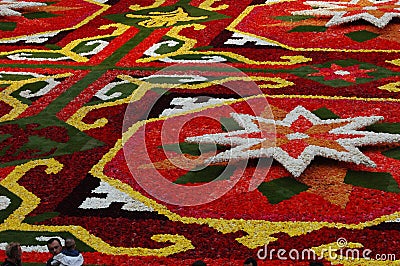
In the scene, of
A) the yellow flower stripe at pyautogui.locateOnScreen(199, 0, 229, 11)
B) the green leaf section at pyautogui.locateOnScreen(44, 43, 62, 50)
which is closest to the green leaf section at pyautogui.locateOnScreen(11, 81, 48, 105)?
the green leaf section at pyautogui.locateOnScreen(44, 43, 62, 50)

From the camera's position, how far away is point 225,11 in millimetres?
11711

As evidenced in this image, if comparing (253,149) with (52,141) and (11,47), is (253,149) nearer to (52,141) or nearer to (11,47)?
(52,141)

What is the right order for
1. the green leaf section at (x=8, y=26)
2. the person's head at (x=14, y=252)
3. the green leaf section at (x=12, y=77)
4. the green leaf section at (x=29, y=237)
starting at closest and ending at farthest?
the person's head at (x=14, y=252) < the green leaf section at (x=29, y=237) < the green leaf section at (x=12, y=77) < the green leaf section at (x=8, y=26)

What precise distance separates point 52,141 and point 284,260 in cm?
278

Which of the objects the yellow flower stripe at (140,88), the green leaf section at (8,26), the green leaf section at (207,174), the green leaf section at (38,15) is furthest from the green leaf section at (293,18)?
the green leaf section at (207,174)

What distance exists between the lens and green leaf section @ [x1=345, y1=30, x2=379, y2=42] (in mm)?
10016

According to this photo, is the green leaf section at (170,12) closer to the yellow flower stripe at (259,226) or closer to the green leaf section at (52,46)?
the green leaf section at (52,46)

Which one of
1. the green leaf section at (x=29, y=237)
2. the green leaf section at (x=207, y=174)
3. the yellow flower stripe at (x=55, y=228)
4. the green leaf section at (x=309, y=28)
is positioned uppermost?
the green leaf section at (x=29, y=237)

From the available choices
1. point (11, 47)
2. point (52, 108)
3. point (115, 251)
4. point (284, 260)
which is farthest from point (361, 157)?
point (11, 47)

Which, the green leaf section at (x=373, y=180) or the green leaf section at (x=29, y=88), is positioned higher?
the green leaf section at (x=373, y=180)

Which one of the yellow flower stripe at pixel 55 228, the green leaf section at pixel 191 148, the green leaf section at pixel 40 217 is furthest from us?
the green leaf section at pixel 191 148

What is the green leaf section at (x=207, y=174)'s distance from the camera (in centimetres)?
665

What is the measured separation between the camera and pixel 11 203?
6.47 m

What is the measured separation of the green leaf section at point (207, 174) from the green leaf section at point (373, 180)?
875 millimetres
